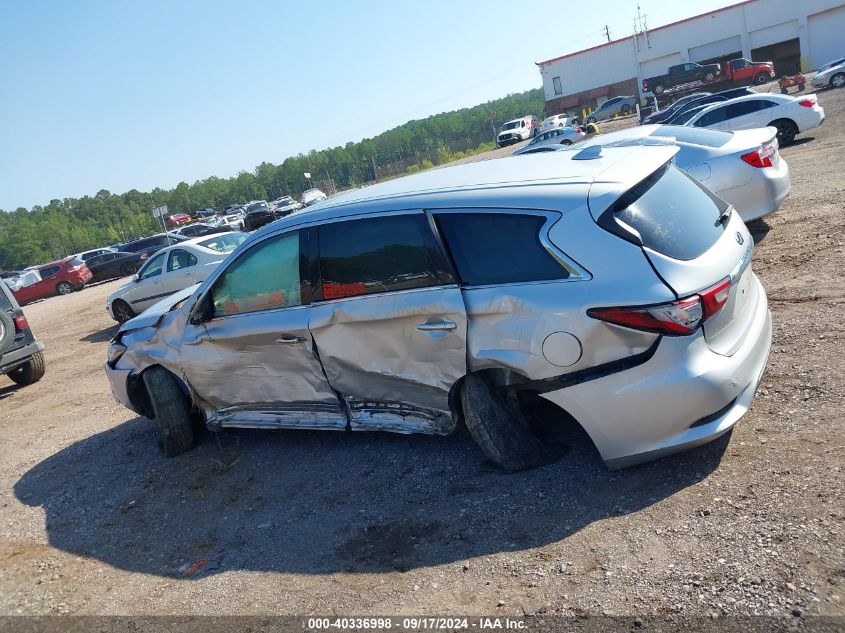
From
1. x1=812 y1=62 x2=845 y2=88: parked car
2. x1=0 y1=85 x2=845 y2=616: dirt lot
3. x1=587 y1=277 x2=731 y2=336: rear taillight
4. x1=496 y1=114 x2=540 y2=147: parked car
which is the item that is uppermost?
x1=587 y1=277 x2=731 y2=336: rear taillight

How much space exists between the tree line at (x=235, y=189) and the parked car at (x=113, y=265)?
2933 inches

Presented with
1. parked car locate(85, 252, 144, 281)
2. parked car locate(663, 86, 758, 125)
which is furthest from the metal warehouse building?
parked car locate(85, 252, 144, 281)

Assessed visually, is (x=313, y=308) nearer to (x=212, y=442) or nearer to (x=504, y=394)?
(x=504, y=394)

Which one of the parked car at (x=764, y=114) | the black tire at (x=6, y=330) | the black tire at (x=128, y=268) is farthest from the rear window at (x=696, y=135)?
the black tire at (x=128, y=268)

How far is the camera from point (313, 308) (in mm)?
4793

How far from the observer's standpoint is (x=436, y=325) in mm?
4234

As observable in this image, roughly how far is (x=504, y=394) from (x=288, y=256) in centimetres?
185

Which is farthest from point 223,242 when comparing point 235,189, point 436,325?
point 235,189

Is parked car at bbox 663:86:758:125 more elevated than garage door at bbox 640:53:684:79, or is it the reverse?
garage door at bbox 640:53:684:79

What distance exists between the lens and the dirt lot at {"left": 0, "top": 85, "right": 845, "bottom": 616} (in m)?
3.17

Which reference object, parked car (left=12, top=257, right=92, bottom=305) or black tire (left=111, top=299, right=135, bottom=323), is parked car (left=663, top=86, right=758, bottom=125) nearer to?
black tire (left=111, top=299, right=135, bottom=323)

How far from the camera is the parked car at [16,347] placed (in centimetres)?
1001

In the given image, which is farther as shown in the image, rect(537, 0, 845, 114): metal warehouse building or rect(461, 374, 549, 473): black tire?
rect(537, 0, 845, 114): metal warehouse building

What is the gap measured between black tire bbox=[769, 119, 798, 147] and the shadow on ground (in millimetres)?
16223
